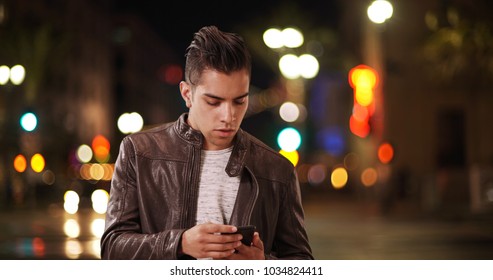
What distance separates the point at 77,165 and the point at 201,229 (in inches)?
2735

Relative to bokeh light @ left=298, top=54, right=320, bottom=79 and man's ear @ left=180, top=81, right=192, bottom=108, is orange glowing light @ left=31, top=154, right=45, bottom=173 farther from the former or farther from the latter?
Result: man's ear @ left=180, top=81, right=192, bottom=108

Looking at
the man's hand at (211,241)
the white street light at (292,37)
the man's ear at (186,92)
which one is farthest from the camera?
the white street light at (292,37)

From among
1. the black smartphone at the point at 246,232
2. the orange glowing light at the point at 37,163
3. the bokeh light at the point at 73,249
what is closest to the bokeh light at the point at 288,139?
the bokeh light at the point at 73,249

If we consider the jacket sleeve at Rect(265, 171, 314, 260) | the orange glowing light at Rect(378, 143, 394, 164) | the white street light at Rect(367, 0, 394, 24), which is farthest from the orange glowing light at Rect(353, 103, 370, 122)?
the jacket sleeve at Rect(265, 171, 314, 260)

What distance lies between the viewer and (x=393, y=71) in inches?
1656

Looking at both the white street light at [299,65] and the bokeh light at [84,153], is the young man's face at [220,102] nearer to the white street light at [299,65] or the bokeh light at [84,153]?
the white street light at [299,65]

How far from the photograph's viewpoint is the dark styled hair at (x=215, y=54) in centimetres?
326

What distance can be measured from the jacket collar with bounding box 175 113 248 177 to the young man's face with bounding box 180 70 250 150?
0.17 ft

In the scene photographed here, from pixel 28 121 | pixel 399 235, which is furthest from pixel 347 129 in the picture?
pixel 399 235

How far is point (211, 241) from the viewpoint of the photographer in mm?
3080

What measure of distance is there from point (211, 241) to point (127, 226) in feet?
1.37

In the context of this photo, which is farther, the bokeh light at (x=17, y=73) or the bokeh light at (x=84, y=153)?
the bokeh light at (x=84, y=153)
